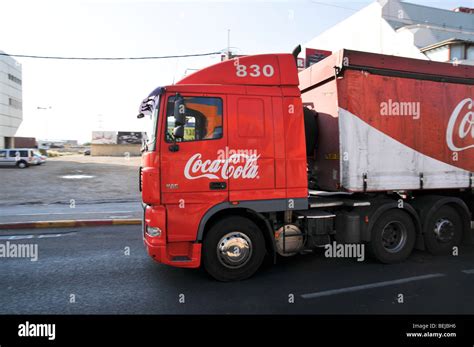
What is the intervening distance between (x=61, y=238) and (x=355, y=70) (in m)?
7.45

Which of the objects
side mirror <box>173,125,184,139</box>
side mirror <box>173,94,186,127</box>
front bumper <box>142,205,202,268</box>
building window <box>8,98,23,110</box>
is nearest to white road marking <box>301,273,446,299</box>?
front bumper <box>142,205,202,268</box>

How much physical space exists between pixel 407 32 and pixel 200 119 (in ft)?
88.6

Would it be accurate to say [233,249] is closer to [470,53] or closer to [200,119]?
[200,119]

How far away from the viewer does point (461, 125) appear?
6398mm

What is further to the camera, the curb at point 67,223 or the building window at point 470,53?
the building window at point 470,53

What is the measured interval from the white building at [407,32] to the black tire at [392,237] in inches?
803

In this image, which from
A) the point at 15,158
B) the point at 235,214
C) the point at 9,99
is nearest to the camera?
the point at 235,214

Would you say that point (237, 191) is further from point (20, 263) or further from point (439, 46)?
point (439, 46)

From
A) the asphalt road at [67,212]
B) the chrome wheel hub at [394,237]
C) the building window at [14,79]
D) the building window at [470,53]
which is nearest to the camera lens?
the chrome wheel hub at [394,237]

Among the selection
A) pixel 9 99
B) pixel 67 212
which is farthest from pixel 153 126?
pixel 9 99

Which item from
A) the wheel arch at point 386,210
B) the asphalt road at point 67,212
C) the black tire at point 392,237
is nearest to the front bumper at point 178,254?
the wheel arch at point 386,210

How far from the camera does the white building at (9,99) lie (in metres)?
54.2

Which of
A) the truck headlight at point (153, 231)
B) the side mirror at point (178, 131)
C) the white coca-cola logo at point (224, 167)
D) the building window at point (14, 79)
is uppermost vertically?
the building window at point (14, 79)

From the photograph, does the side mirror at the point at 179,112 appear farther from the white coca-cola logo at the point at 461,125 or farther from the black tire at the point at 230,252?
the white coca-cola logo at the point at 461,125
